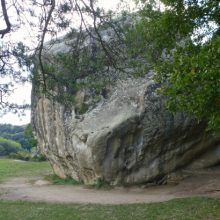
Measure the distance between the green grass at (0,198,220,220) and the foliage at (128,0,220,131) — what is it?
225cm

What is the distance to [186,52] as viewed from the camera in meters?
11.0

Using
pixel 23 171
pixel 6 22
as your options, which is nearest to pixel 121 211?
pixel 6 22

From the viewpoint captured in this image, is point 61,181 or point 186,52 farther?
point 61,181

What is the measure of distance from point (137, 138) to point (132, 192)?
203 centimetres

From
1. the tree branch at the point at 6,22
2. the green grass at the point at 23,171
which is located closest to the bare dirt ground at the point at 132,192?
the green grass at the point at 23,171

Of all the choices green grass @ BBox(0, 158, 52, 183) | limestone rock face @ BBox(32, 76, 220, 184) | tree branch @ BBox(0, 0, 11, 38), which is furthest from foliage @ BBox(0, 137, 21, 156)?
tree branch @ BBox(0, 0, 11, 38)

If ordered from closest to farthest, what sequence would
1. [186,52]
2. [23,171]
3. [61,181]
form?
1. [186,52]
2. [61,181]
3. [23,171]

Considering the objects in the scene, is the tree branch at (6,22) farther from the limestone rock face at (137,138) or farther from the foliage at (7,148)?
the foliage at (7,148)

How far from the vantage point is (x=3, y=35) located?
7566 mm

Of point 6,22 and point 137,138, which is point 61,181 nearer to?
point 137,138

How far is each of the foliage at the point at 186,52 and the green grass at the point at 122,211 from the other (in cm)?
225

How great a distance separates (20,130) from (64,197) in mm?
85477

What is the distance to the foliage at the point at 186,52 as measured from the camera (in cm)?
936

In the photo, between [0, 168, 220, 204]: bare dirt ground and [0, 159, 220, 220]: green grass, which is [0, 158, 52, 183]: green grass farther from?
[0, 159, 220, 220]: green grass
